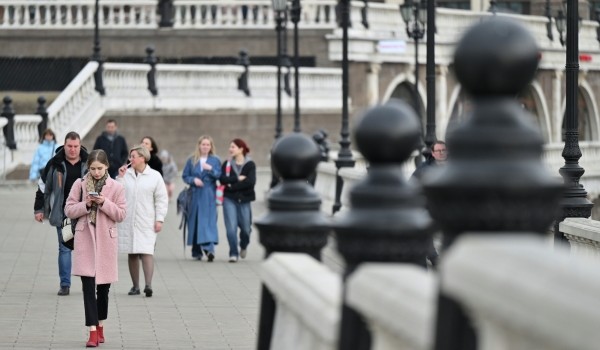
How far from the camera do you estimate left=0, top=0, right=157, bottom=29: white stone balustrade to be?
53.7 m

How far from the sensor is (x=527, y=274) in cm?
346

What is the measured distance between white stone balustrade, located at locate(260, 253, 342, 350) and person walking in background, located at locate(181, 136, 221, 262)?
15766mm

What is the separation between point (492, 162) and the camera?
12.8 ft

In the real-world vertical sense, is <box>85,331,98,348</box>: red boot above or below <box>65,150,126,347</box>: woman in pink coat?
below

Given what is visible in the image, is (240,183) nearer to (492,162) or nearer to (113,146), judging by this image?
(113,146)

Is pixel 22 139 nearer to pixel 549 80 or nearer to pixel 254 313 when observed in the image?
pixel 254 313

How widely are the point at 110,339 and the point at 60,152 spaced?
3186 millimetres

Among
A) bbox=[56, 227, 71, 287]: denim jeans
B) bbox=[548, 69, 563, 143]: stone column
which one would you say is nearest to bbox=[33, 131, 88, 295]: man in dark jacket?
bbox=[56, 227, 71, 287]: denim jeans

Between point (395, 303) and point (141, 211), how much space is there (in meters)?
13.3

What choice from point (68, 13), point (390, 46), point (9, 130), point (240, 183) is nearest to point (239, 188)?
point (240, 183)

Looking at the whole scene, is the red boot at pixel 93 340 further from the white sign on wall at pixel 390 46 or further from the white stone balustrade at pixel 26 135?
the white sign on wall at pixel 390 46

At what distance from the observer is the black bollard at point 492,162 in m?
3.81

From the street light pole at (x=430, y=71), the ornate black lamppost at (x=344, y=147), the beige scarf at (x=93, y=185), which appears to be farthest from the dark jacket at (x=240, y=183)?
the beige scarf at (x=93, y=185)

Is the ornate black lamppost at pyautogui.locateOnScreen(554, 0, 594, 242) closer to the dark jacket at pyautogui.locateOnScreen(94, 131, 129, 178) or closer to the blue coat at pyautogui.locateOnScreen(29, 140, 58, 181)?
the dark jacket at pyautogui.locateOnScreen(94, 131, 129, 178)
